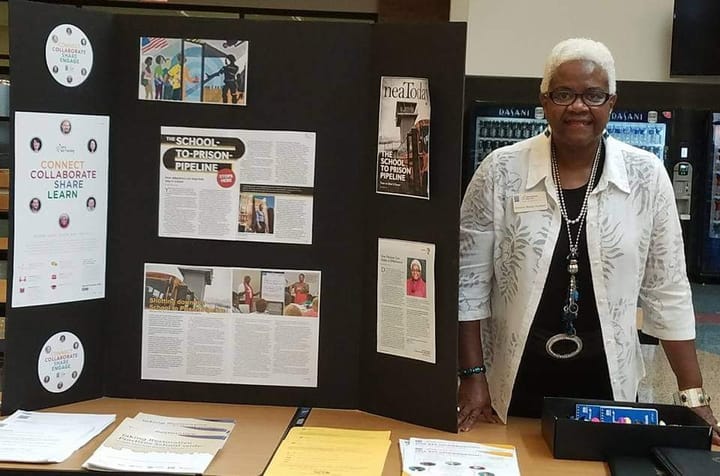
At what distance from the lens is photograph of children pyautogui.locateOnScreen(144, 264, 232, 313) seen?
188 cm

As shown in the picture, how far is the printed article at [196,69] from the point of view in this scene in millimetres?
1854

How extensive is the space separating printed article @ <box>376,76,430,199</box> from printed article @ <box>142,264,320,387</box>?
0.31 meters

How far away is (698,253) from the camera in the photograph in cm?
525

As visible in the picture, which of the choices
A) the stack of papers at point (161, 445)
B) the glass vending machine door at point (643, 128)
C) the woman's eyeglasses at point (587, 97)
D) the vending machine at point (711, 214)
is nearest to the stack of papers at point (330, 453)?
the stack of papers at point (161, 445)

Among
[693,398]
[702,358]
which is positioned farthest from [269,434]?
[702,358]

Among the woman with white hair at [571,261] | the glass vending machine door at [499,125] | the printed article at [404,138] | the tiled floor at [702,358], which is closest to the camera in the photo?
the printed article at [404,138]

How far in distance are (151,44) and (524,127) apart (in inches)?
142

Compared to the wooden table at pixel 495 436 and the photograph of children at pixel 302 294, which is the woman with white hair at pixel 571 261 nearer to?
the wooden table at pixel 495 436

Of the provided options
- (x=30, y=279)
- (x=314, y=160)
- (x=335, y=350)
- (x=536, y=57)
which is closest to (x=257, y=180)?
(x=314, y=160)

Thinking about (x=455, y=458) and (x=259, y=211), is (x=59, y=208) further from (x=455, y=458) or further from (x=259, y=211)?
(x=455, y=458)

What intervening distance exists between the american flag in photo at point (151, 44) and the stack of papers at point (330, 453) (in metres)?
0.96

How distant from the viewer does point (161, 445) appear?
1630 millimetres

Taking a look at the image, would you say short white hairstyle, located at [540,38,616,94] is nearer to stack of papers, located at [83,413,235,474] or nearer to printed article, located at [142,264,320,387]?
printed article, located at [142,264,320,387]

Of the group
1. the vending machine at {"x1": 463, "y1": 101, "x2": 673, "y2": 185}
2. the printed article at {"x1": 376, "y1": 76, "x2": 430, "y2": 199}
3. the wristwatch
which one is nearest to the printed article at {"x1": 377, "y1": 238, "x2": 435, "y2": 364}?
the printed article at {"x1": 376, "y1": 76, "x2": 430, "y2": 199}
